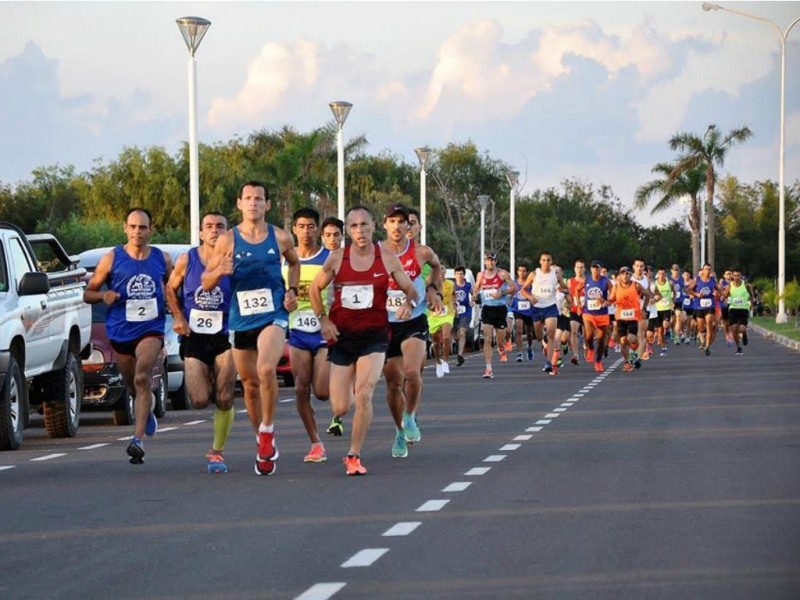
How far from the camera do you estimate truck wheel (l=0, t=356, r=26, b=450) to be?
16766 mm

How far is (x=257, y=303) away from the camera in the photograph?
14125mm

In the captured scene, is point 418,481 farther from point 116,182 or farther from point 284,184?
point 116,182

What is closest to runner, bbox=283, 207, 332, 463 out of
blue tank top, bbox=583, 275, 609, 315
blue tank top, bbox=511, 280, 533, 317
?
blue tank top, bbox=583, 275, 609, 315

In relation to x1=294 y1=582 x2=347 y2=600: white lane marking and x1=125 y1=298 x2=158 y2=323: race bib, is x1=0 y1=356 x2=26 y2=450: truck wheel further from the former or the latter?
x1=294 y1=582 x2=347 y2=600: white lane marking

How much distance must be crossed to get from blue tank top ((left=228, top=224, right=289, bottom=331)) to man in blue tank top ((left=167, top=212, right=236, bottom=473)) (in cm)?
53

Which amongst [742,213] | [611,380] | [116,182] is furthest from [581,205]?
[611,380]

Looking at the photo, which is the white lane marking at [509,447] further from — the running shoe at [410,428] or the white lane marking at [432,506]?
the white lane marking at [432,506]

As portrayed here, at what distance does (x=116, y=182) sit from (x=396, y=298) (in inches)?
2454

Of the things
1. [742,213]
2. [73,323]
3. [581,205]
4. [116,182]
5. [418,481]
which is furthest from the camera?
[742,213]

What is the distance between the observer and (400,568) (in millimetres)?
9133

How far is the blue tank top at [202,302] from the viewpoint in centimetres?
1470

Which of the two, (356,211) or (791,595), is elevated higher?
(356,211)

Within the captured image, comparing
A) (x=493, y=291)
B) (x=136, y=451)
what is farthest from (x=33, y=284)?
(x=493, y=291)

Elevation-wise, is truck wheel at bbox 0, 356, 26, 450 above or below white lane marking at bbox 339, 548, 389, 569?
above
